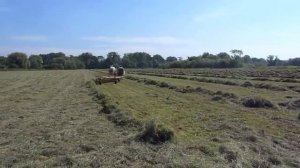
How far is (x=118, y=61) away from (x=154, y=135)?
529 feet

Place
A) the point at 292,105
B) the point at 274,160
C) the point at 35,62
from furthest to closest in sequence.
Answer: the point at 35,62 < the point at 292,105 < the point at 274,160

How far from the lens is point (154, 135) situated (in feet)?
37.0

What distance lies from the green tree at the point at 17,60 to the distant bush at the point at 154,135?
14254cm

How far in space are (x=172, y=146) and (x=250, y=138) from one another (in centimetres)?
271

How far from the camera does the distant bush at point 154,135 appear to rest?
439 inches

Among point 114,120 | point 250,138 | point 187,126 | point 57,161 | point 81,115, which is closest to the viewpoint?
point 57,161

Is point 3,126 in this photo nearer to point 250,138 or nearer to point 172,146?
point 172,146

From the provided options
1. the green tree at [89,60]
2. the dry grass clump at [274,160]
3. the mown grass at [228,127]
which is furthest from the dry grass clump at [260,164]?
the green tree at [89,60]

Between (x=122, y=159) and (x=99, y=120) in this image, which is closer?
(x=122, y=159)

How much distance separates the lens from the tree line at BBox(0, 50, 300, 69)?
14362cm

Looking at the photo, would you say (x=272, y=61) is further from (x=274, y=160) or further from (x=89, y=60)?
(x=274, y=160)

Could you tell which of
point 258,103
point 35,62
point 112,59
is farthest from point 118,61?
point 258,103

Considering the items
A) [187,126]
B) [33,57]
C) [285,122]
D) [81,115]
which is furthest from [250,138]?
[33,57]

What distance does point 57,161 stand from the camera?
29.7 feet
